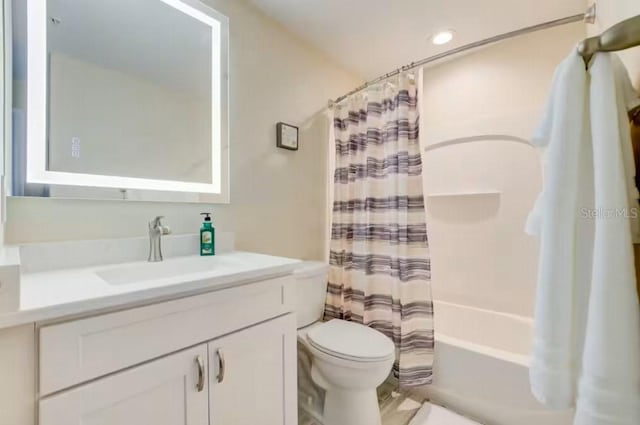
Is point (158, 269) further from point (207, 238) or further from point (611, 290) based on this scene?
point (611, 290)

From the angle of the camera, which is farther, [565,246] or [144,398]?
[144,398]

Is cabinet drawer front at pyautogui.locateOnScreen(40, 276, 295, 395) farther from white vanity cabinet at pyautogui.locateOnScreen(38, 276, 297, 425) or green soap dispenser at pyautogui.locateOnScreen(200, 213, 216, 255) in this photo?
green soap dispenser at pyautogui.locateOnScreen(200, 213, 216, 255)

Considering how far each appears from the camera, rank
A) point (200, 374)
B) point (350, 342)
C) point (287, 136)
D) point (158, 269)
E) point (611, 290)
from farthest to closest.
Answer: point (287, 136)
point (350, 342)
point (158, 269)
point (200, 374)
point (611, 290)

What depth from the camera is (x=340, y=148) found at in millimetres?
1950

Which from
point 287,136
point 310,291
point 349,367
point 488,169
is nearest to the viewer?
point 349,367

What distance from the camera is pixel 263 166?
66.0 inches

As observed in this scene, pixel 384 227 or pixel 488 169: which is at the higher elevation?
pixel 488 169

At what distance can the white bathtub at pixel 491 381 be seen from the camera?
129 cm

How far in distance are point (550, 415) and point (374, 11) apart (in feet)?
7.20

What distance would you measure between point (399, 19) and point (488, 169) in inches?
45.6

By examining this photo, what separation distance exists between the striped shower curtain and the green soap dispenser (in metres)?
0.83

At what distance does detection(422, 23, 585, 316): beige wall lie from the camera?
1.85 metres

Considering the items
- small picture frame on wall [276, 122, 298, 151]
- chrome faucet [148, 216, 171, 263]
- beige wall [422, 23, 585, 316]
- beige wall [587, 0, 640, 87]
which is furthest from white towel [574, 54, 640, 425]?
beige wall [422, 23, 585, 316]

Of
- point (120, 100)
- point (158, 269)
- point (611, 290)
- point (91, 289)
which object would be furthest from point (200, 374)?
point (120, 100)
